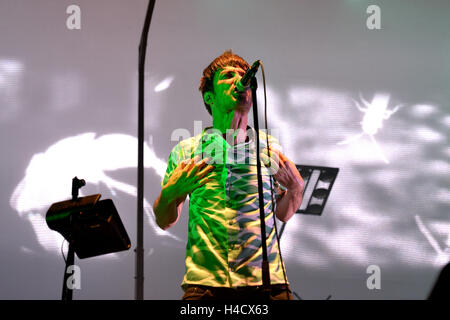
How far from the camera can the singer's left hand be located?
1722mm

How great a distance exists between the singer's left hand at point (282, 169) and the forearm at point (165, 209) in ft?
1.09

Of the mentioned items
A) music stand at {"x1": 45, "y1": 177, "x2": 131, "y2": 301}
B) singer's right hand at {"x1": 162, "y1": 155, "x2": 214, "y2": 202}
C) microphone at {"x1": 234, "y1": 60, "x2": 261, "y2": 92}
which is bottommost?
music stand at {"x1": 45, "y1": 177, "x2": 131, "y2": 301}

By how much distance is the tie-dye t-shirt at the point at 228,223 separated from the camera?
1.56 metres

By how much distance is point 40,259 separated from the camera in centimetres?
298

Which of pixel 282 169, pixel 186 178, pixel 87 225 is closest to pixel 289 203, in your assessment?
pixel 282 169

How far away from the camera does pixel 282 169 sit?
68.2 inches

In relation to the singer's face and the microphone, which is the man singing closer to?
the singer's face

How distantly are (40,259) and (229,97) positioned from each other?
182 centimetres

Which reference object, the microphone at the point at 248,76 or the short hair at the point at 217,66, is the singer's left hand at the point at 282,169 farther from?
the short hair at the point at 217,66

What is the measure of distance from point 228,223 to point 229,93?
0.48 metres

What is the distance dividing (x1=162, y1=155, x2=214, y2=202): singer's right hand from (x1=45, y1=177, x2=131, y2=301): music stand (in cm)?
27

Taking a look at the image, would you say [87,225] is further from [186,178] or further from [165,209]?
[186,178]

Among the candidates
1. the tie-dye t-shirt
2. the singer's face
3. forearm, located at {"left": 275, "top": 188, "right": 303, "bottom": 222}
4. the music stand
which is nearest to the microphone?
the singer's face
